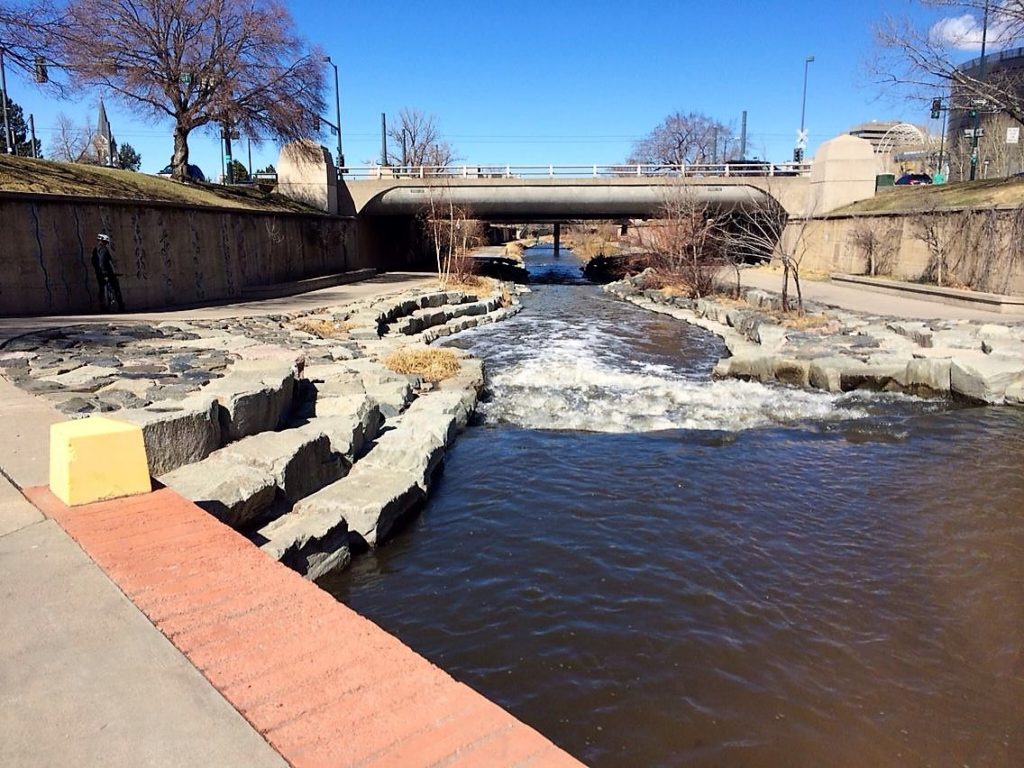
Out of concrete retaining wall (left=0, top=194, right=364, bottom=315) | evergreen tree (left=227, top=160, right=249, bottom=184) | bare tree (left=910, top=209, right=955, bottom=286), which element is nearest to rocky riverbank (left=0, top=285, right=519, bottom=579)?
concrete retaining wall (left=0, top=194, right=364, bottom=315)

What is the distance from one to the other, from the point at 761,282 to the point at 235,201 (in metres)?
20.6

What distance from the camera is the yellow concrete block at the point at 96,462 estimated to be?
462 cm

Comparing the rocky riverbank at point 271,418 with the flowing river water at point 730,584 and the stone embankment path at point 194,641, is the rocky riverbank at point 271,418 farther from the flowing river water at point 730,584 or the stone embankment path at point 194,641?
the flowing river water at point 730,584

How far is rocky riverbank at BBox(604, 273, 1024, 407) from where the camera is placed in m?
12.4

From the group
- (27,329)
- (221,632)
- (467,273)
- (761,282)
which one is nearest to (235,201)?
(467,273)

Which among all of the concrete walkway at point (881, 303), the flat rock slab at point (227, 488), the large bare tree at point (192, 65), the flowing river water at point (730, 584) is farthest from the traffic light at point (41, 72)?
the concrete walkway at point (881, 303)

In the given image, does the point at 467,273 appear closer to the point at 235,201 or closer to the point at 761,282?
the point at 235,201

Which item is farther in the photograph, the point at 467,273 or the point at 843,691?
the point at 467,273

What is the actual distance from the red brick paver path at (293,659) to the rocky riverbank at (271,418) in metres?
1.54

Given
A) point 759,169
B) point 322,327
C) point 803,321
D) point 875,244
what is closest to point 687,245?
point 875,244

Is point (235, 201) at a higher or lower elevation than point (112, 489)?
higher

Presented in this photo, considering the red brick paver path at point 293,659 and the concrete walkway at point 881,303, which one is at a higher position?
the concrete walkway at point 881,303

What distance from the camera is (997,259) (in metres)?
20.7

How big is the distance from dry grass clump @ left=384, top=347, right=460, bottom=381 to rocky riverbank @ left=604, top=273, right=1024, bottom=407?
5.22 meters
